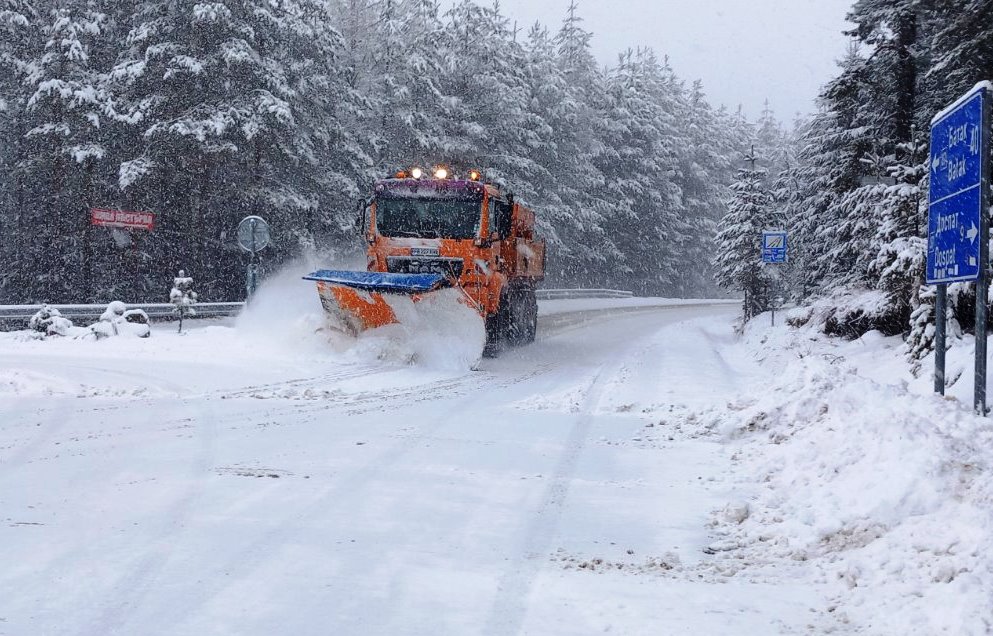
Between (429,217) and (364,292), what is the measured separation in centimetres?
249

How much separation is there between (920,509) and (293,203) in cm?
2574

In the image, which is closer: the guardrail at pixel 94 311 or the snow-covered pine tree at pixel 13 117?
the guardrail at pixel 94 311

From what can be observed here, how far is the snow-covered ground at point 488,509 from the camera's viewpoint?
12.6ft

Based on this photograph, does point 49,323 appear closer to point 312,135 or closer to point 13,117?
point 312,135

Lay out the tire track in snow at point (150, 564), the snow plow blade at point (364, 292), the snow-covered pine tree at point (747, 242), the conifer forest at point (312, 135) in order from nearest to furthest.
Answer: the tire track in snow at point (150, 564) → the snow plow blade at point (364, 292) → the conifer forest at point (312, 135) → the snow-covered pine tree at point (747, 242)

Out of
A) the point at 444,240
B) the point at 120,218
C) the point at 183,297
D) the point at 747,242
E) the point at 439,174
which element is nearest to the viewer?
the point at 444,240

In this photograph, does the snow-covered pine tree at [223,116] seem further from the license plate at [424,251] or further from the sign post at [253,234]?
the license plate at [424,251]

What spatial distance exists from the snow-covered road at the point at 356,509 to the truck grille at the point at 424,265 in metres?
3.95

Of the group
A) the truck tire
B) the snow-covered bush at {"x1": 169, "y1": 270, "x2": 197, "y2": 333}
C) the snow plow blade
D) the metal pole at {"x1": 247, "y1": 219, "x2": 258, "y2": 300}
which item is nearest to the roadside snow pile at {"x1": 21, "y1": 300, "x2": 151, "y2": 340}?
the snow-covered bush at {"x1": 169, "y1": 270, "x2": 197, "y2": 333}

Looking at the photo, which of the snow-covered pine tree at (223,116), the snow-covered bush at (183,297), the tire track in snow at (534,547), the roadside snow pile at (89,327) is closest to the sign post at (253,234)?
the snow-covered bush at (183,297)

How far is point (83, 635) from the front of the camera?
3516 mm

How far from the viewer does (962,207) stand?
702 centimetres

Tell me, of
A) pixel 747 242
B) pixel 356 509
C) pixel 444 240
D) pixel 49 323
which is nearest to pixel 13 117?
pixel 49 323

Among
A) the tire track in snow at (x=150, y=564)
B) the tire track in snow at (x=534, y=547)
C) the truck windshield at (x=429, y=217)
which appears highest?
the truck windshield at (x=429, y=217)
